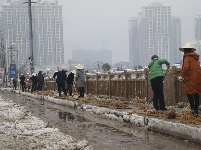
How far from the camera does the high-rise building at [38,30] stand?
97688 mm

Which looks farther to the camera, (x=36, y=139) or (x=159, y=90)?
(x=159, y=90)

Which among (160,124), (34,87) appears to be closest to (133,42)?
(34,87)

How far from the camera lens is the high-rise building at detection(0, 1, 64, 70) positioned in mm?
97688

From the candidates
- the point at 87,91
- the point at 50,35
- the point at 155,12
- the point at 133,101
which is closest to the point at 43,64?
the point at 50,35

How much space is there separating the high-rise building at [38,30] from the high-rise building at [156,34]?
30.4 m

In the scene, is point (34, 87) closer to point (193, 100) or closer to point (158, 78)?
point (158, 78)

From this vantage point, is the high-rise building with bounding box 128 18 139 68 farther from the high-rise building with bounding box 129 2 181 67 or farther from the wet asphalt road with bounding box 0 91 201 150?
the wet asphalt road with bounding box 0 91 201 150

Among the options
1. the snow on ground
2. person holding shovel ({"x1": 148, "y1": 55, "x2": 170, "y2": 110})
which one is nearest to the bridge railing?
person holding shovel ({"x1": 148, "y1": 55, "x2": 170, "y2": 110})

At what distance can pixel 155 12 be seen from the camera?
131 meters

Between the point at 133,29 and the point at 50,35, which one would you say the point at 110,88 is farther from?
the point at 133,29

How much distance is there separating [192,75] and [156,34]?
401ft

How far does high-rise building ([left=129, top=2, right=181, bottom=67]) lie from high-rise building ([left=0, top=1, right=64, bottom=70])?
30407 millimetres

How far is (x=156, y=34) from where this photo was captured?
5027 inches

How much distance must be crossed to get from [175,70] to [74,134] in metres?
4.37
